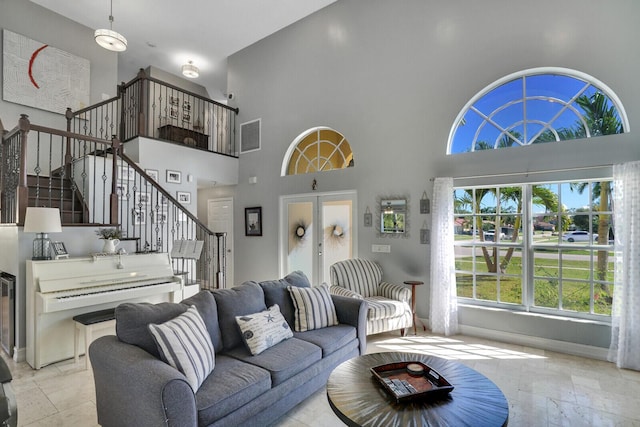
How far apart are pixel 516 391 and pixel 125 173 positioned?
5667mm

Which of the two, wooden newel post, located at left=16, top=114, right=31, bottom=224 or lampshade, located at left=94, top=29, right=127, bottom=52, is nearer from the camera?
wooden newel post, located at left=16, top=114, right=31, bottom=224

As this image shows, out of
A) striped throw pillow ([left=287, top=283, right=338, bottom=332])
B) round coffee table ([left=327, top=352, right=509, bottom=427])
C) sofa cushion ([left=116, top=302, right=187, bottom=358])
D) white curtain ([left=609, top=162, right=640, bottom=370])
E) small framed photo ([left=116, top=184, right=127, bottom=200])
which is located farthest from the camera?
small framed photo ([left=116, top=184, right=127, bottom=200])

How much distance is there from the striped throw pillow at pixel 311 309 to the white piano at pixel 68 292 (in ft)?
6.18

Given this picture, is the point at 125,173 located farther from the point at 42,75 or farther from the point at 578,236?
the point at 578,236

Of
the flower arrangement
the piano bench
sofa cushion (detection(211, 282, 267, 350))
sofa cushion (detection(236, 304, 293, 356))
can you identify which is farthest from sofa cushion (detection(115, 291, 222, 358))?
the flower arrangement

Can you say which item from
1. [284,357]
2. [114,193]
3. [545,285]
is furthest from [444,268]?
[114,193]

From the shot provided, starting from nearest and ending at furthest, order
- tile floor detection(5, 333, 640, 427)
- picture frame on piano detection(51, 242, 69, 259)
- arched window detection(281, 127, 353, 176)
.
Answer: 1. tile floor detection(5, 333, 640, 427)
2. picture frame on piano detection(51, 242, 69, 259)
3. arched window detection(281, 127, 353, 176)

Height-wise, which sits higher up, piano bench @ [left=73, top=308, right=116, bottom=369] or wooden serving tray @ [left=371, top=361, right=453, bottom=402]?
wooden serving tray @ [left=371, top=361, right=453, bottom=402]

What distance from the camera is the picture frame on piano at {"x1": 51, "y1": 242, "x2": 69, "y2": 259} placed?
3.28m

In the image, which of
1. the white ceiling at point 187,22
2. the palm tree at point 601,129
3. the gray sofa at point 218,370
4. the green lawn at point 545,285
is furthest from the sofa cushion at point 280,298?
the white ceiling at point 187,22

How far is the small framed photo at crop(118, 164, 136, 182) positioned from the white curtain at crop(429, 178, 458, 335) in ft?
14.8

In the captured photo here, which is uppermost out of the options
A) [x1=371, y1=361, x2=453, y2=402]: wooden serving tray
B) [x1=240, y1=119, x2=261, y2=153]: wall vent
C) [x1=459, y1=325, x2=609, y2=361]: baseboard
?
[x1=240, y1=119, x2=261, y2=153]: wall vent

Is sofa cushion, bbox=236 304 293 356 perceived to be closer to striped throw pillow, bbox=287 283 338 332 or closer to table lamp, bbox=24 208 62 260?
striped throw pillow, bbox=287 283 338 332

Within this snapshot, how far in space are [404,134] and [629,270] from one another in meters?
2.94
